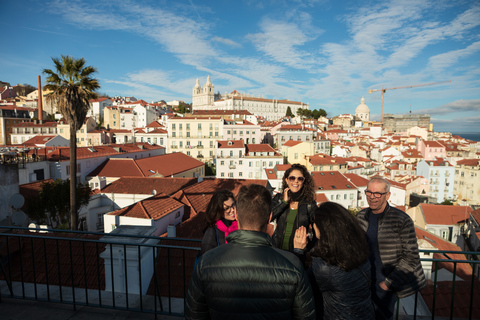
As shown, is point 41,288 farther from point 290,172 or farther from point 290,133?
point 290,133

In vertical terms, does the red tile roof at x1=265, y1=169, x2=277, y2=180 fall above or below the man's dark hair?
below

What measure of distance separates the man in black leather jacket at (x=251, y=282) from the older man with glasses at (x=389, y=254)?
1355 millimetres

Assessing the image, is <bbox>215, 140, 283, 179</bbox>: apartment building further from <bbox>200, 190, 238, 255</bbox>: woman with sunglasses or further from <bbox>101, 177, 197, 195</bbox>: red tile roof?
<bbox>200, 190, 238, 255</bbox>: woman with sunglasses

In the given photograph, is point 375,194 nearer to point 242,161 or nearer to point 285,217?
point 285,217

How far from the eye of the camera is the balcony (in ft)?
11.3

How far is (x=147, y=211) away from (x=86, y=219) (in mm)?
9446

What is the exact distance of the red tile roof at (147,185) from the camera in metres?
21.7

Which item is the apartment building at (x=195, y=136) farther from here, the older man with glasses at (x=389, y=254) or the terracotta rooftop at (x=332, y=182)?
the older man with glasses at (x=389, y=254)

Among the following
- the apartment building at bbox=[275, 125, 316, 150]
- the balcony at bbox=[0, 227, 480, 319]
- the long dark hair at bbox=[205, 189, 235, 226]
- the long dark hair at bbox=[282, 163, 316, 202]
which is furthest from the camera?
the apartment building at bbox=[275, 125, 316, 150]

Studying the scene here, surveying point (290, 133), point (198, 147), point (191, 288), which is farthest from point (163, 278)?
point (290, 133)

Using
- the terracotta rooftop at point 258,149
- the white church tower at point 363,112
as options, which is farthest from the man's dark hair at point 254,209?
the white church tower at point 363,112

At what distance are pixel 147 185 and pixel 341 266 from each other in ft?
72.0

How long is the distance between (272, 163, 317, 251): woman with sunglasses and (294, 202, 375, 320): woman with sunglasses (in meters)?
0.66

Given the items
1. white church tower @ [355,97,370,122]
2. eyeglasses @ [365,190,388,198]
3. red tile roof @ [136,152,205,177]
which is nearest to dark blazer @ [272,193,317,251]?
eyeglasses @ [365,190,388,198]
